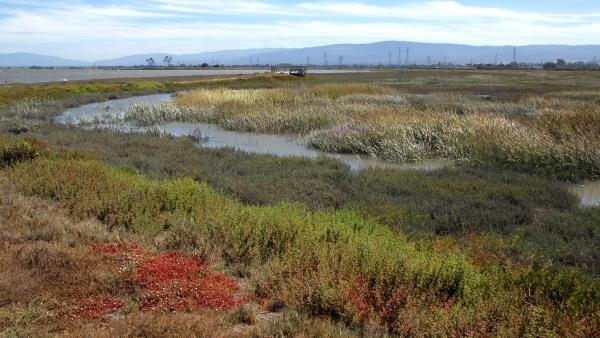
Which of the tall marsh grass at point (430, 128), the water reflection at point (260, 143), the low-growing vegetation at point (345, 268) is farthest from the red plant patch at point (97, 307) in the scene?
the tall marsh grass at point (430, 128)

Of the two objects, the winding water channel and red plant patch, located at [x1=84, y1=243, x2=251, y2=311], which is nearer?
red plant patch, located at [x1=84, y1=243, x2=251, y2=311]

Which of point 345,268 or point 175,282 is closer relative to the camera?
point 175,282

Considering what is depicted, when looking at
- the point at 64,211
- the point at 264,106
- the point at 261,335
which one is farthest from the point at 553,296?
Result: the point at 264,106

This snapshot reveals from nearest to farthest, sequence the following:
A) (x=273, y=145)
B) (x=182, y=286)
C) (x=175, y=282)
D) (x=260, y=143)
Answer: (x=182, y=286)
(x=175, y=282)
(x=273, y=145)
(x=260, y=143)

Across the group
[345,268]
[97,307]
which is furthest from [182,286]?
[345,268]

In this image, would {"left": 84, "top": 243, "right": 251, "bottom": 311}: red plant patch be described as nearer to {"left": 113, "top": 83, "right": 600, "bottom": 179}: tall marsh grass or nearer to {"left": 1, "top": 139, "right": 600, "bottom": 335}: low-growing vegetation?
{"left": 1, "top": 139, "right": 600, "bottom": 335}: low-growing vegetation

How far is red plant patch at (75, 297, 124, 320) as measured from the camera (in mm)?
5715

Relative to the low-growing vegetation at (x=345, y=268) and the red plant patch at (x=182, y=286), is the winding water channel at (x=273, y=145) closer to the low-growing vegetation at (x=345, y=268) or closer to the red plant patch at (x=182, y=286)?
the low-growing vegetation at (x=345, y=268)

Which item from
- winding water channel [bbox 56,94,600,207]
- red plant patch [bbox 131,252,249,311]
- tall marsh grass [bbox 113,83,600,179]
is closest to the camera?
red plant patch [bbox 131,252,249,311]

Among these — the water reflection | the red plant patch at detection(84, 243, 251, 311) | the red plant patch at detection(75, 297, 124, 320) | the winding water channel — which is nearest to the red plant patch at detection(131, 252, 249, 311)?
the red plant patch at detection(84, 243, 251, 311)

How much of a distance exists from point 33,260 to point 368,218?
605 centimetres

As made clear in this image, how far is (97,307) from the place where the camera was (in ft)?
19.4

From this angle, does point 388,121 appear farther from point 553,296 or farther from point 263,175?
point 553,296

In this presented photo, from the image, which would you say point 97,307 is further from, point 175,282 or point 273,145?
point 273,145
